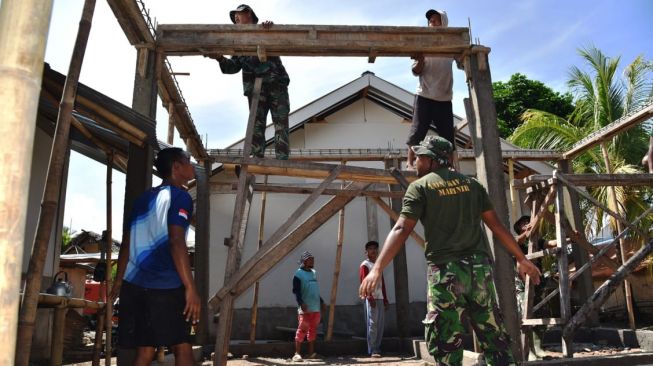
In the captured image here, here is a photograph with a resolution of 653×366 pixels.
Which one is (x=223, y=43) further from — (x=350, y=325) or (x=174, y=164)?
(x=350, y=325)

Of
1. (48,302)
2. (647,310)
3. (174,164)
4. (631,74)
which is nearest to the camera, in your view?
(174,164)

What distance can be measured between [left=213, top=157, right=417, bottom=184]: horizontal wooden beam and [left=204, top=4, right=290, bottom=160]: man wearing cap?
0.43 m

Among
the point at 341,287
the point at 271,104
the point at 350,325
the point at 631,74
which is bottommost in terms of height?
the point at 350,325

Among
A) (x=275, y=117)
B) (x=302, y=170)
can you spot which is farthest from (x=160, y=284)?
(x=275, y=117)

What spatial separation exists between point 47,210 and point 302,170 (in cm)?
321

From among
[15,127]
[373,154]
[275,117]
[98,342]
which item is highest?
[373,154]

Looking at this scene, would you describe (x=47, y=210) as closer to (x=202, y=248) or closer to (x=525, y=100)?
(x=202, y=248)

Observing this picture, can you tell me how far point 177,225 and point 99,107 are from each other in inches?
63.3

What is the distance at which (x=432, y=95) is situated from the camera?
6.16 metres

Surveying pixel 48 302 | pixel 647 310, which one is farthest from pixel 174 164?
pixel 647 310

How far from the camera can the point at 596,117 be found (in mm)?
Result: 15766

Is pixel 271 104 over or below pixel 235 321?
over

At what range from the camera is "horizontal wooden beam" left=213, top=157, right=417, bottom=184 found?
5.76 meters

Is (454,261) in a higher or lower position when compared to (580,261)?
lower
